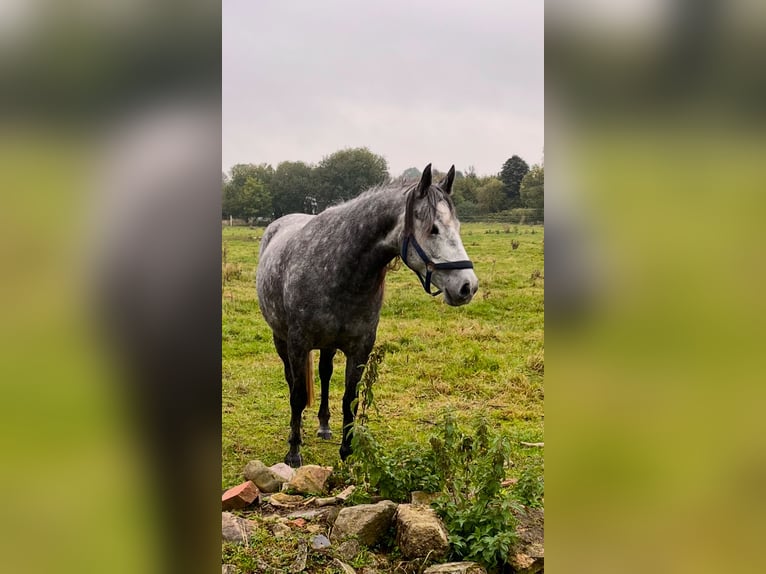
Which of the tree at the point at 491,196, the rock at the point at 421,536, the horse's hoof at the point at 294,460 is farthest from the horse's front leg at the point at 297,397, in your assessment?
the tree at the point at 491,196

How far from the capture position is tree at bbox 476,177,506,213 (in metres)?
4.46

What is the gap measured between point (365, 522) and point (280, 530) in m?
0.46

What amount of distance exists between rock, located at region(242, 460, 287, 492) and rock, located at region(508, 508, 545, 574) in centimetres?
153

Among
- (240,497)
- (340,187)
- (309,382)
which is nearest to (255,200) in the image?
(340,187)

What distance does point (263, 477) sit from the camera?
3.68m

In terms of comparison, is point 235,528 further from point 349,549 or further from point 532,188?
point 532,188

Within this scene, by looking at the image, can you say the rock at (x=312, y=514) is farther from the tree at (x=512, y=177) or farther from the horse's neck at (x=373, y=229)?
the tree at (x=512, y=177)

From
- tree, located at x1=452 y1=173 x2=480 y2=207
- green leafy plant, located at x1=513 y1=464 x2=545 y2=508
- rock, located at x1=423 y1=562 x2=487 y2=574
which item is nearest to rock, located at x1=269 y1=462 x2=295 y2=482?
rock, located at x1=423 y1=562 x2=487 y2=574

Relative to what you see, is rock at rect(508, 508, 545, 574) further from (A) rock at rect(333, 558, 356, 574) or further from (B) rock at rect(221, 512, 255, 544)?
(B) rock at rect(221, 512, 255, 544)
